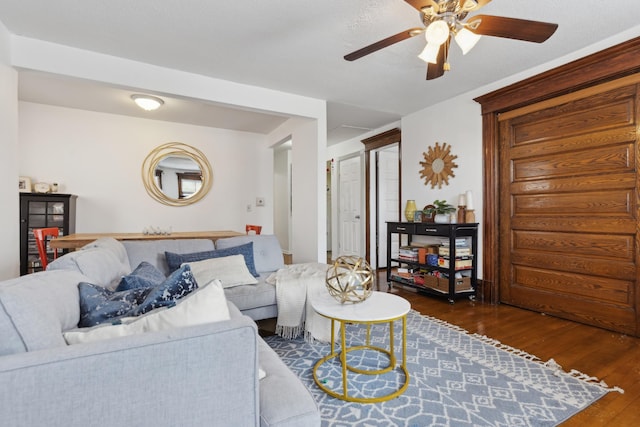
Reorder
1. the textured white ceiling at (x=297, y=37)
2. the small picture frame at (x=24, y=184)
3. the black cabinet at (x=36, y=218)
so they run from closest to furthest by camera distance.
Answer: the textured white ceiling at (x=297, y=37), the black cabinet at (x=36, y=218), the small picture frame at (x=24, y=184)

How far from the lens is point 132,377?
30.4 inches

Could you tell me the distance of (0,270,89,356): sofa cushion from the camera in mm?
790

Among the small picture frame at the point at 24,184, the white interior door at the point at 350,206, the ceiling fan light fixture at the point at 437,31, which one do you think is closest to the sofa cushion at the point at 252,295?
the ceiling fan light fixture at the point at 437,31

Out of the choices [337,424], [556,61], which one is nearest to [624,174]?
[556,61]

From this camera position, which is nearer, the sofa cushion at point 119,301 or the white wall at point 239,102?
the sofa cushion at point 119,301

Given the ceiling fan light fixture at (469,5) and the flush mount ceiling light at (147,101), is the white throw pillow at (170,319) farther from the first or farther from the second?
the flush mount ceiling light at (147,101)

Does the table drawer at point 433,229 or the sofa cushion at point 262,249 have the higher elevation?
the table drawer at point 433,229

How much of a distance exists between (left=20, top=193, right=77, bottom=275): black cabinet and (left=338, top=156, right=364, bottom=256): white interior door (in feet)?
13.8

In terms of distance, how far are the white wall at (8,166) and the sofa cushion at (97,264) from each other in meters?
0.88

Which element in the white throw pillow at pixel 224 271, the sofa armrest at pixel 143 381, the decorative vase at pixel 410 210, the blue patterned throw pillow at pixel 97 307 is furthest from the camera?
the decorative vase at pixel 410 210

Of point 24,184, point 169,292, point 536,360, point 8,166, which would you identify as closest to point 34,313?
A: point 169,292

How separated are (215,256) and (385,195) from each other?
350cm

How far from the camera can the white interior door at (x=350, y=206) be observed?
581 cm

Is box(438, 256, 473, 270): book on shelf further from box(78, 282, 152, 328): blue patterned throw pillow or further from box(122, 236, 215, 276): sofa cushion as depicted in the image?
box(78, 282, 152, 328): blue patterned throw pillow
